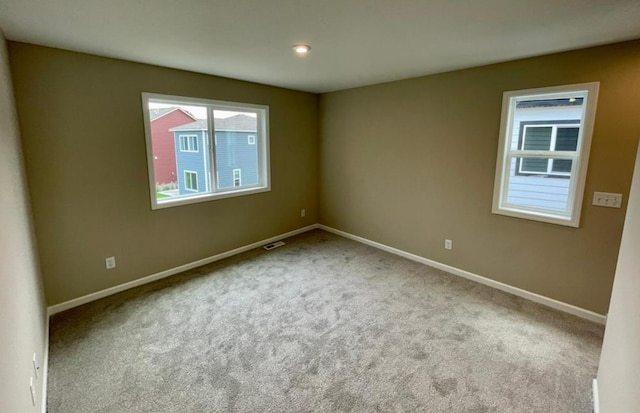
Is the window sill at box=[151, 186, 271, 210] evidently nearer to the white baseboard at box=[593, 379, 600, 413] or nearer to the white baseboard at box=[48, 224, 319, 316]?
the white baseboard at box=[48, 224, 319, 316]

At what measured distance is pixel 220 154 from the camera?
3938mm

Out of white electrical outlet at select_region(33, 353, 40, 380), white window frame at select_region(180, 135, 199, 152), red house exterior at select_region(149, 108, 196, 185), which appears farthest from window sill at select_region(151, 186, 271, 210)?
white electrical outlet at select_region(33, 353, 40, 380)

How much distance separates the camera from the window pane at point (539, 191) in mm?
2807

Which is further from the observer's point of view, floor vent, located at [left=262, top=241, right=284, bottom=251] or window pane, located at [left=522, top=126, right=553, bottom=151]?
floor vent, located at [left=262, top=241, right=284, bottom=251]

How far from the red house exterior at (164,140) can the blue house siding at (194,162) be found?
2.7 inches

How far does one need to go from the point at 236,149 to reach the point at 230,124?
0.34 meters

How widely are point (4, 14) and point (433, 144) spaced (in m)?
3.81

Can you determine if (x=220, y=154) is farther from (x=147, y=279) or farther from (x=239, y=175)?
(x=147, y=279)

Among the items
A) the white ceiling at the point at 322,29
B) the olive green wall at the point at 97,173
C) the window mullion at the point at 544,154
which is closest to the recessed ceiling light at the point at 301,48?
the white ceiling at the point at 322,29

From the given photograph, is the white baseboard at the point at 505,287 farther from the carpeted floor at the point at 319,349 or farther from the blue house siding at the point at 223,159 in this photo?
the blue house siding at the point at 223,159

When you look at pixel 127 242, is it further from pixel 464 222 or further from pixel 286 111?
pixel 464 222

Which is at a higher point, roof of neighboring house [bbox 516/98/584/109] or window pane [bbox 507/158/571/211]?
roof of neighboring house [bbox 516/98/584/109]

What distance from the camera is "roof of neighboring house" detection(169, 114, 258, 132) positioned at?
12.0 feet

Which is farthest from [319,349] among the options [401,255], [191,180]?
[191,180]
